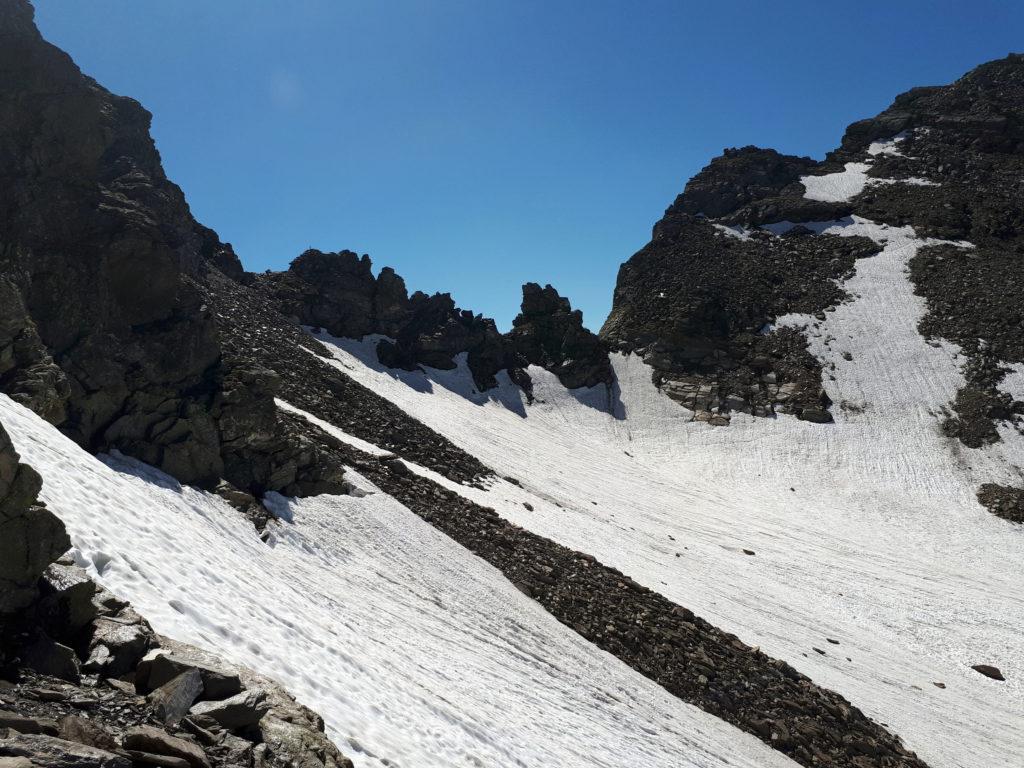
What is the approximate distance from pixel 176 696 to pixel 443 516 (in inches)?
760

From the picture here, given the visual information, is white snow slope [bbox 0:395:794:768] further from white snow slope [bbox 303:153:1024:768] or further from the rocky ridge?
the rocky ridge

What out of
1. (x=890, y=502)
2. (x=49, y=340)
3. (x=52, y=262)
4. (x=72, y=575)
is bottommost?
(x=72, y=575)

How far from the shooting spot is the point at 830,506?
1770 inches

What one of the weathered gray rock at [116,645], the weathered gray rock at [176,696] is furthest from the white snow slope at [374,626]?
the weathered gray rock at [176,696]

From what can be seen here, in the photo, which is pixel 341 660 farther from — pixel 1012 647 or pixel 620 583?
pixel 1012 647

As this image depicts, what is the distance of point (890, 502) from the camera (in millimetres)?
44750

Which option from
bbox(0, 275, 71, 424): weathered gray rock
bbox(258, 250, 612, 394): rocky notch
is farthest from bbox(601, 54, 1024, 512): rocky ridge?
bbox(0, 275, 71, 424): weathered gray rock

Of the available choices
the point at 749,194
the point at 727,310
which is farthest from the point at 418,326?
the point at 749,194

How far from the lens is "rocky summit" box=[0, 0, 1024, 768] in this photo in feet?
26.6

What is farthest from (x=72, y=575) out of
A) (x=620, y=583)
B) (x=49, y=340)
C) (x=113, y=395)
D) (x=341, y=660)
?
(x=620, y=583)

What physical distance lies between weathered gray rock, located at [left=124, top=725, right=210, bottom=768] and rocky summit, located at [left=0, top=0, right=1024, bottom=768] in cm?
2

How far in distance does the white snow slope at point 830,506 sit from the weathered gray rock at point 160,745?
22613 mm

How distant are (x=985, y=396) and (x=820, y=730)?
4895cm

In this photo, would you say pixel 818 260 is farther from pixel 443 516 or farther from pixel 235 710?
pixel 235 710
